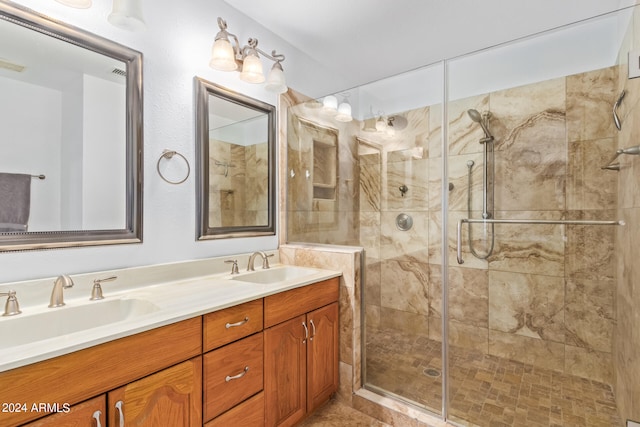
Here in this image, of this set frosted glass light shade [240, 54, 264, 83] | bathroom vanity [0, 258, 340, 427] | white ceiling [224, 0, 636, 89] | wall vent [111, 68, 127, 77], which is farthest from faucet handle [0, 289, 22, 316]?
white ceiling [224, 0, 636, 89]

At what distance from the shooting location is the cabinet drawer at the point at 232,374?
121 centimetres

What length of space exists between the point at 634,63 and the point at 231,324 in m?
2.12

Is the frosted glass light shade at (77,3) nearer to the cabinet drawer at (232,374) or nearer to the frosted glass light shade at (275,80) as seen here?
the frosted glass light shade at (275,80)

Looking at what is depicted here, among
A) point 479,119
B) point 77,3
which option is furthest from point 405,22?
point 77,3

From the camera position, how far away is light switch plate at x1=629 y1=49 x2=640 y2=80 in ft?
4.44

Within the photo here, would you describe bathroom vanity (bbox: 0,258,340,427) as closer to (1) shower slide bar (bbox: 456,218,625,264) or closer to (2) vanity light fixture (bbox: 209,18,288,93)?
(1) shower slide bar (bbox: 456,218,625,264)

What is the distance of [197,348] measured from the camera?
46.1 inches

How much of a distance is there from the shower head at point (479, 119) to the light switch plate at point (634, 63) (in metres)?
0.75

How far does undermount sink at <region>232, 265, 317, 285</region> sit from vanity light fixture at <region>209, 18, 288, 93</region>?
3.84 ft

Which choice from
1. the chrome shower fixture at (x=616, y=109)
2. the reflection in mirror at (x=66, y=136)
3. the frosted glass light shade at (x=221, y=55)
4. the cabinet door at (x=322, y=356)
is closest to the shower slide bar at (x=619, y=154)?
the chrome shower fixture at (x=616, y=109)

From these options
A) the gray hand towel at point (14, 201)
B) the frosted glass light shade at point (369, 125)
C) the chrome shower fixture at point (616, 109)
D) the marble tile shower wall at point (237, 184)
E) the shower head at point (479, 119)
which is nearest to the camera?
the gray hand towel at point (14, 201)

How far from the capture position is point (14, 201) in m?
1.18

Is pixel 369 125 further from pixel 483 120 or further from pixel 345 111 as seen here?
pixel 483 120

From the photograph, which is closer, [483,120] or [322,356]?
[322,356]
